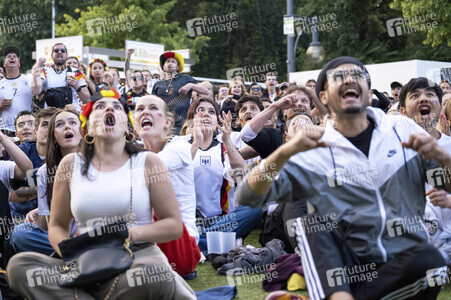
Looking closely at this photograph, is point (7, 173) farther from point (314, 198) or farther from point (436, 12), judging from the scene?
point (436, 12)

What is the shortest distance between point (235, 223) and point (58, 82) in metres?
4.46

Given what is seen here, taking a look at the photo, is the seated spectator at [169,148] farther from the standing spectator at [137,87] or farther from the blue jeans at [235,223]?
the standing spectator at [137,87]

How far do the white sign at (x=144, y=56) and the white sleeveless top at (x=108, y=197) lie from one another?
58.1 ft

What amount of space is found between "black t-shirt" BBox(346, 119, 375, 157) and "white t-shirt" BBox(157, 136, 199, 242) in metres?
2.36

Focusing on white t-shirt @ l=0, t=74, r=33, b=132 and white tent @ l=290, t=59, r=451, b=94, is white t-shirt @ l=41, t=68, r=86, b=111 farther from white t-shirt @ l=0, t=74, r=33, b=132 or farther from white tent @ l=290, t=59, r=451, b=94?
white tent @ l=290, t=59, r=451, b=94

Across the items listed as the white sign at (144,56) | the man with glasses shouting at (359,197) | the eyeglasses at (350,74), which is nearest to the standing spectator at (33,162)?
the man with glasses shouting at (359,197)

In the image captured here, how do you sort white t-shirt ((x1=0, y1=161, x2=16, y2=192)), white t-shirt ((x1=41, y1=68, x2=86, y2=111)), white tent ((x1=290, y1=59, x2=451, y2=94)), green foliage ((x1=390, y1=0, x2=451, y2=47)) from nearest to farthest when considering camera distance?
white t-shirt ((x1=0, y1=161, x2=16, y2=192)), white t-shirt ((x1=41, y1=68, x2=86, y2=111)), white tent ((x1=290, y1=59, x2=451, y2=94)), green foliage ((x1=390, y1=0, x2=451, y2=47))

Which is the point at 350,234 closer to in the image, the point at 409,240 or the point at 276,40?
the point at 409,240

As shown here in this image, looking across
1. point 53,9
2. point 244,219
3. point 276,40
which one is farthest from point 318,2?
point 244,219

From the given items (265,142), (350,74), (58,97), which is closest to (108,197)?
(350,74)

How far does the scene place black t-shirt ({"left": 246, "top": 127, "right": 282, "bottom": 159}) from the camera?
7328 mm

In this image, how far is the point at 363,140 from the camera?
3.77 m

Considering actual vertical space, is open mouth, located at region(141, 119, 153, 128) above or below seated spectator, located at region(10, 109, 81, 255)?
above

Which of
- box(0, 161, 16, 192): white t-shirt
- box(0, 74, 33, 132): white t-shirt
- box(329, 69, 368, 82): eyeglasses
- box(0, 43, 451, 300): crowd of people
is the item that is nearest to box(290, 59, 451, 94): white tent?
box(0, 74, 33, 132): white t-shirt
